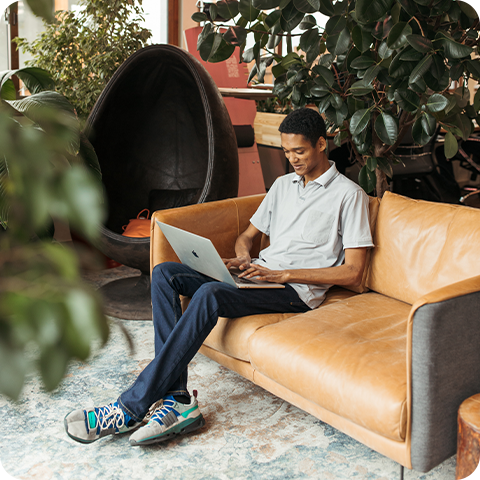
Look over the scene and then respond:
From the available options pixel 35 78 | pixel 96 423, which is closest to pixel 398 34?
pixel 35 78

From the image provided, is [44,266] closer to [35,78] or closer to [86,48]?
[35,78]

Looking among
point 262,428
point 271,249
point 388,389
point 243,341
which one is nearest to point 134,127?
point 271,249

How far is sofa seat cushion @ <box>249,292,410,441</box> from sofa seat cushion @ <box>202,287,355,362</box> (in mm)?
59

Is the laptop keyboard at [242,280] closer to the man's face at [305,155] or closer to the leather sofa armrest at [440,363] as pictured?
the man's face at [305,155]

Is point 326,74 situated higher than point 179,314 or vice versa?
point 326,74

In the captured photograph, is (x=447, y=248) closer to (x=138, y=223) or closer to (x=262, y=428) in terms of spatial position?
(x=262, y=428)

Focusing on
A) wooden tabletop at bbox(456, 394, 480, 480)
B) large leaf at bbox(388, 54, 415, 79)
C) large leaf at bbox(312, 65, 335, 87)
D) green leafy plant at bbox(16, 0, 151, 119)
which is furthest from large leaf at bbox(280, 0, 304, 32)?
green leafy plant at bbox(16, 0, 151, 119)

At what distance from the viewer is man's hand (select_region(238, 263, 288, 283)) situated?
6.23 ft

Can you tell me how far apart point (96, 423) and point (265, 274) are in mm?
768

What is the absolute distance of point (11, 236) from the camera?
0.28 meters

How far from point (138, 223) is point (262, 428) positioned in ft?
4.74

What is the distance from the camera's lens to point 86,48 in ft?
11.2

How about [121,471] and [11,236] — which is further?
[121,471]

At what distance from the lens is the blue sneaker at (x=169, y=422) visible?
63.5 inches
